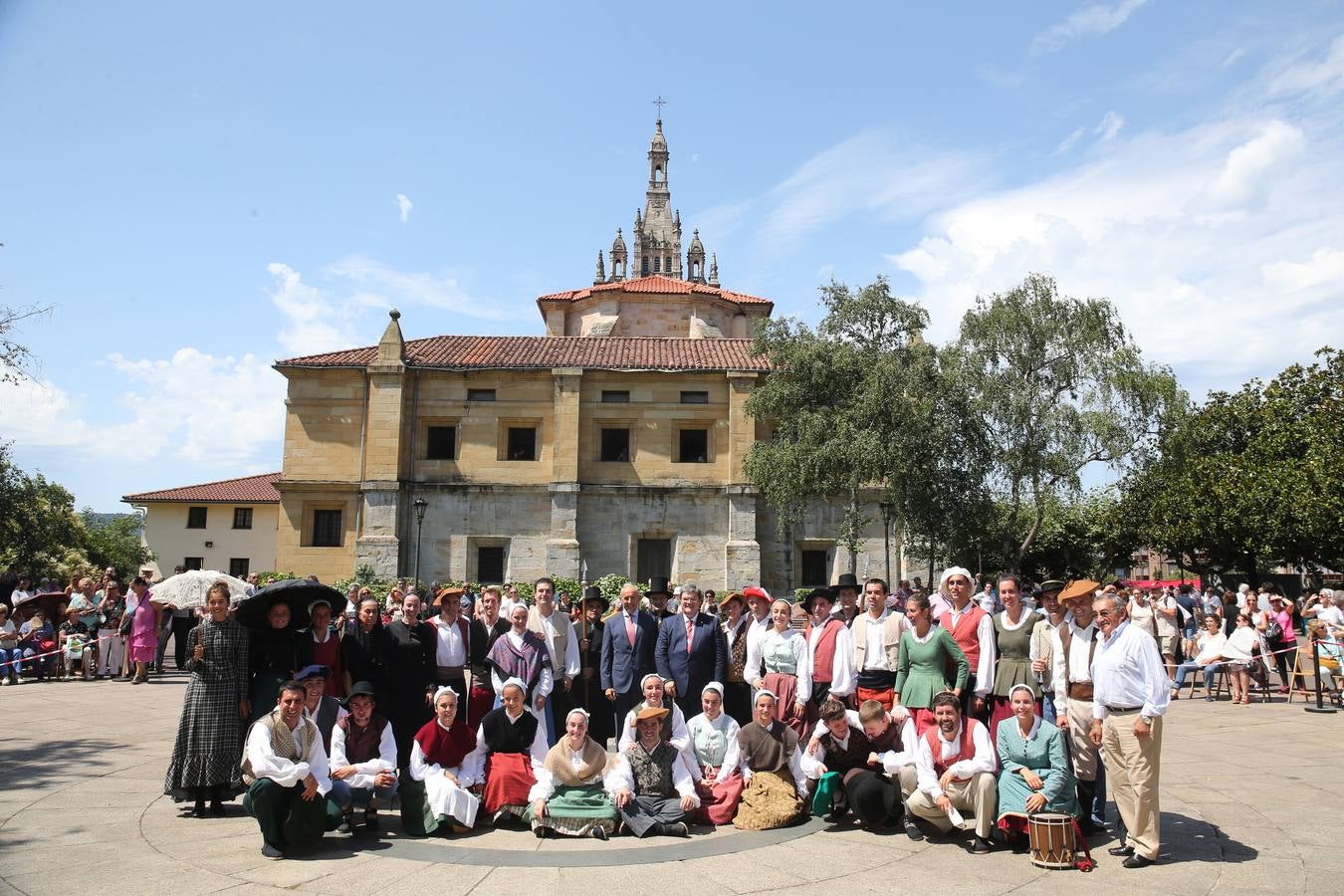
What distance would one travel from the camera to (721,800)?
282 inches

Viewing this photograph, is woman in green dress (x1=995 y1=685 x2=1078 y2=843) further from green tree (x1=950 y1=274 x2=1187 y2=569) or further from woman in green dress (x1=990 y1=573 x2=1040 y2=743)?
green tree (x1=950 y1=274 x2=1187 y2=569)

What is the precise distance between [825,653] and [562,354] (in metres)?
24.8

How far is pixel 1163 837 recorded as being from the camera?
6.56 metres

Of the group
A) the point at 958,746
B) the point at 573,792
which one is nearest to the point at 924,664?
the point at 958,746

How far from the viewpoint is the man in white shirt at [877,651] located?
804cm

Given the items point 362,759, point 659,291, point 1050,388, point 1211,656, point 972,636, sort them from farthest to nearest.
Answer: point 659,291, point 1050,388, point 1211,656, point 972,636, point 362,759

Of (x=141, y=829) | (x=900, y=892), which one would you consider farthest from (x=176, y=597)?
(x=900, y=892)

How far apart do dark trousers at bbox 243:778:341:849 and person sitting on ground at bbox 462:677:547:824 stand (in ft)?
4.11

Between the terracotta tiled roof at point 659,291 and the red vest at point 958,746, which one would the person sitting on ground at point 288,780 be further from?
the terracotta tiled roof at point 659,291

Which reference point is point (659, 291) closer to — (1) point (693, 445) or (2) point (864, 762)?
(1) point (693, 445)

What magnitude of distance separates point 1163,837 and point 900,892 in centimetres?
252

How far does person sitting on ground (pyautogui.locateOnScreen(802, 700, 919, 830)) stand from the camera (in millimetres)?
6824

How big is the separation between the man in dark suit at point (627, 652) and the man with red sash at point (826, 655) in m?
1.59

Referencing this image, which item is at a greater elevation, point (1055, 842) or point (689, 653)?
point (689, 653)
